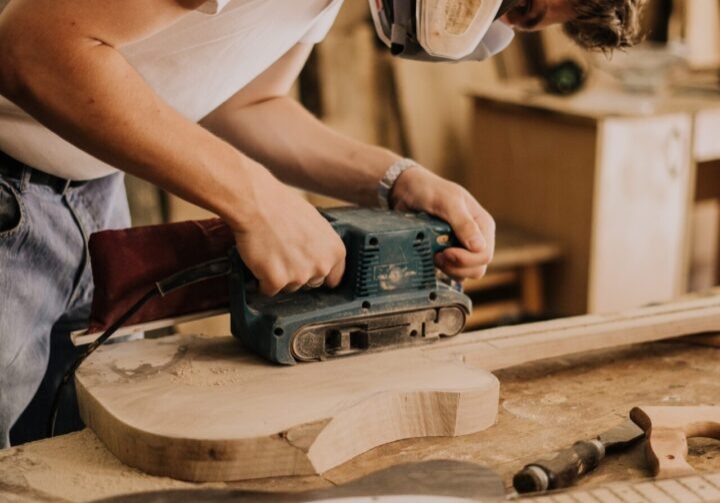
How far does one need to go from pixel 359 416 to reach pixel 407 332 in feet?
0.84

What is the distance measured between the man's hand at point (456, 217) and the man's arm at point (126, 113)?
32 centimetres

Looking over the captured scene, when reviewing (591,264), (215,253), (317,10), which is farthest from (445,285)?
(591,264)

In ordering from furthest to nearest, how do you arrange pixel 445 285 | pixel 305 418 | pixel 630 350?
pixel 630 350
pixel 445 285
pixel 305 418

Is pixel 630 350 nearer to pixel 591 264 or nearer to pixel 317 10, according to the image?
pixel 317 10

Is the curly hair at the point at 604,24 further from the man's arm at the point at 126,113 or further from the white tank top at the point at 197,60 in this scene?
the man's arm at the point at 126,113

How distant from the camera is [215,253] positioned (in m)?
1.42

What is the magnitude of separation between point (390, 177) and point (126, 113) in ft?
1.95

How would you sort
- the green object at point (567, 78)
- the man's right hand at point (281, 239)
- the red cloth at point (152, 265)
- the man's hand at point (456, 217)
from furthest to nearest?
the green object at point (567, 78), the man's hand at point (456, 217), the red cloth at point (152, 265), the man's right hand at point (281, 239)

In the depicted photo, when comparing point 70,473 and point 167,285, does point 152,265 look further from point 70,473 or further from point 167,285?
point 70,473

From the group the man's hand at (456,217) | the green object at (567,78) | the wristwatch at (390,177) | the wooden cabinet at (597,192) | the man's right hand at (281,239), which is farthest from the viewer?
the green object at (567,78)

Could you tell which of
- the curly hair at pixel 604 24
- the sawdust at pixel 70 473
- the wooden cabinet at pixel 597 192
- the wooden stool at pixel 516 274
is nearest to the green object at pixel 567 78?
the wooden cabinet at pixel 597 192

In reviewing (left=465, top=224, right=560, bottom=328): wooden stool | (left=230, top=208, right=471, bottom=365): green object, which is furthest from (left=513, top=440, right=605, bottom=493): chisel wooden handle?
(left=465, top=224, right=560, bottom=328): wooden stool

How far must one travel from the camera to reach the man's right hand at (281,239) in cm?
124

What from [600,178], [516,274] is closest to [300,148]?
[600,178]
